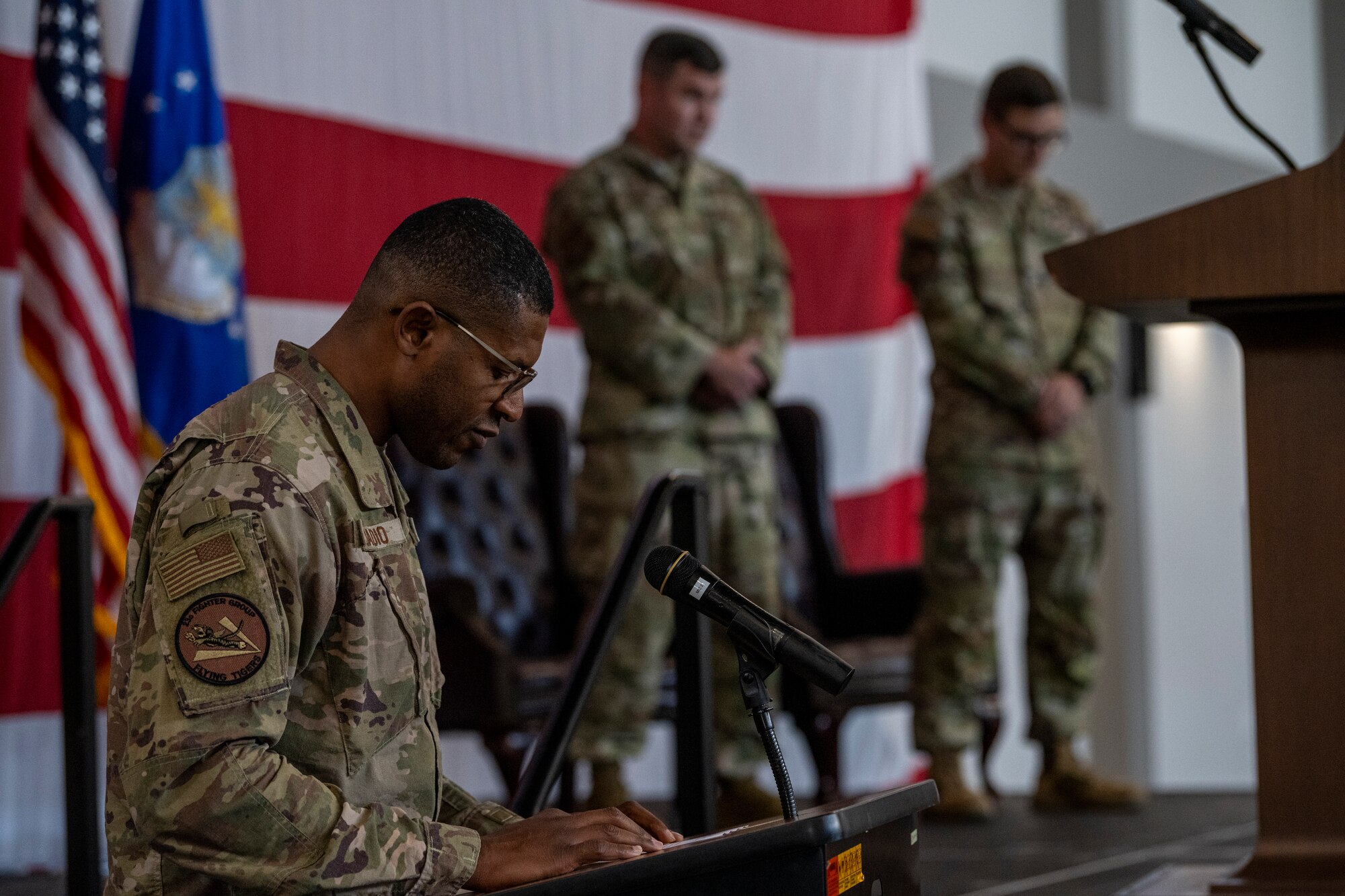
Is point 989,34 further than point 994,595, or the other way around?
point 989,34

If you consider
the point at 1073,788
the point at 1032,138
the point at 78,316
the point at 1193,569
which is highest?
the point at 1032,138

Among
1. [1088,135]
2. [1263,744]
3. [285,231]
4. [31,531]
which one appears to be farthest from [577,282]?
[1088,135]

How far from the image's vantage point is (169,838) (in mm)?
1047

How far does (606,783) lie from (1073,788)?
1.10 metres

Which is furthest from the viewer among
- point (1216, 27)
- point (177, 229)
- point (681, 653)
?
point (177, 229)

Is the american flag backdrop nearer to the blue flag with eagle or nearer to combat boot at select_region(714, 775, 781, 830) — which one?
the blue flag with eagle

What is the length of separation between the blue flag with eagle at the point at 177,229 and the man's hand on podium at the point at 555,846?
2122 mm

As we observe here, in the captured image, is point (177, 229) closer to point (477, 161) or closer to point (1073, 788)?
point (477, 161)

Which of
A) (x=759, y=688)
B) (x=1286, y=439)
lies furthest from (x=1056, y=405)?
(x=759, y=688)

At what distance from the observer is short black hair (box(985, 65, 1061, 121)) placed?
3.64m

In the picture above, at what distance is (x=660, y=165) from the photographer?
11.1 ft

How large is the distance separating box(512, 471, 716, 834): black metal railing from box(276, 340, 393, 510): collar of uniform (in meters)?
0.79

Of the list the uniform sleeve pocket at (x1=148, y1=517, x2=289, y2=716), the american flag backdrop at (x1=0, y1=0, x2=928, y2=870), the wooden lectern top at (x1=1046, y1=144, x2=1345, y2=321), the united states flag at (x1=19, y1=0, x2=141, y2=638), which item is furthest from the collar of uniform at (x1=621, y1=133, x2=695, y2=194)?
the uniform sleeve pocket at (x1=148, y1=517, x2=289, y2=716)

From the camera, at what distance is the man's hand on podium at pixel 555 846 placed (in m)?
1.11
